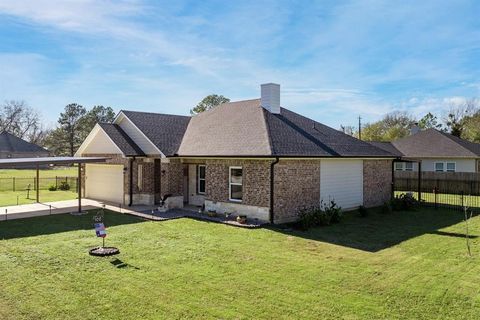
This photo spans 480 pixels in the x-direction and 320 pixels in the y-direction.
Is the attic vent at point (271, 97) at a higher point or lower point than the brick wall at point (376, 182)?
higher

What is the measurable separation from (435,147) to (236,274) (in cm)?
2953

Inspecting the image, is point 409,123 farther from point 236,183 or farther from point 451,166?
point 236,183

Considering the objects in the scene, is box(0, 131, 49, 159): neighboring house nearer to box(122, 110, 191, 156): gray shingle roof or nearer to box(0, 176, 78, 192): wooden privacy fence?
box(0, 176, 78, 192): wooden privacy fence

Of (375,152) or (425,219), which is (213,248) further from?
(375,152)

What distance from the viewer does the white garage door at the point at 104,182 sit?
21.2 metres

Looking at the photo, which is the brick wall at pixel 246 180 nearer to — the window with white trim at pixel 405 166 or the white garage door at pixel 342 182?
the white garage door at pixel 342 182

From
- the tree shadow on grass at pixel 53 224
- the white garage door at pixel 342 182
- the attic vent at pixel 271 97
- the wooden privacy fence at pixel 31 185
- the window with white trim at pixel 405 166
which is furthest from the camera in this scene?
the window with white trim at pixel 405 166

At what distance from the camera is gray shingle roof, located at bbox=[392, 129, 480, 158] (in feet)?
102

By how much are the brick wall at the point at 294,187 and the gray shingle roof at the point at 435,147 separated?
1950cm

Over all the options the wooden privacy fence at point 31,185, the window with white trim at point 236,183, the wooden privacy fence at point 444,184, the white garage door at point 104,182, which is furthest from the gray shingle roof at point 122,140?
the wooden privacy fence at point 444,184

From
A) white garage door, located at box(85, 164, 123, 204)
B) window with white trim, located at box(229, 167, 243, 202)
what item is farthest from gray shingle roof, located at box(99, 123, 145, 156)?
window with white trim, located at box(229, 167, 243, 202)

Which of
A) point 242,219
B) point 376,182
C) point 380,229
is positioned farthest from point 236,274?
point 376,182

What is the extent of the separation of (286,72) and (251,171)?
315 inches

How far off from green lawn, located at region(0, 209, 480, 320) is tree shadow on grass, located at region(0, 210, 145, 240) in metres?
0.07
